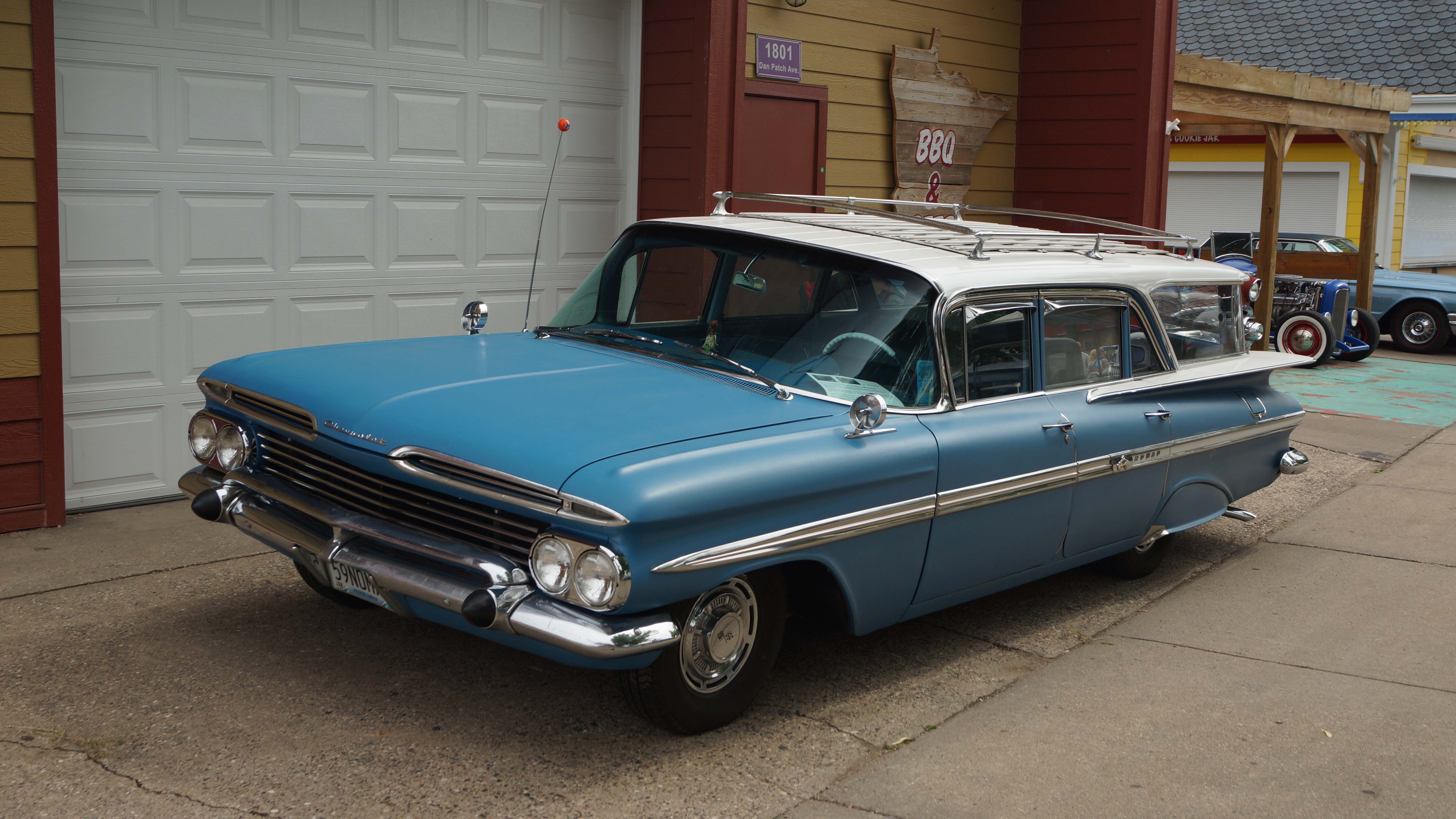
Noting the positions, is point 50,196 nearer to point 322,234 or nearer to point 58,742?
point 322,234

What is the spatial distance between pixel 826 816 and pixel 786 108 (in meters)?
6.40

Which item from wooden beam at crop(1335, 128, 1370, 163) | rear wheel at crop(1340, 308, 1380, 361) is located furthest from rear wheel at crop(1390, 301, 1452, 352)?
wooden beam at crop(1335, 128, 1370, 163)

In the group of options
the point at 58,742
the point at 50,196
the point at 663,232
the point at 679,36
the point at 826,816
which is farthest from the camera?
the point at 679,36

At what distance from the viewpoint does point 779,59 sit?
28.7ft

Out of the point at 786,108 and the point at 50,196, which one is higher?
the point at 786,108

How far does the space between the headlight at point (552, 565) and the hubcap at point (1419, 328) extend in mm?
16035

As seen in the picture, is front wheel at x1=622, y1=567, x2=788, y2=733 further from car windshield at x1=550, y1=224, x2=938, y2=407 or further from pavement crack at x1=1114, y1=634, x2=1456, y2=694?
pavement crack at x1=1114, y1=634, x2=1456, y2=694

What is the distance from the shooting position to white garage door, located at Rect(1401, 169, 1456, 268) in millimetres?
23375

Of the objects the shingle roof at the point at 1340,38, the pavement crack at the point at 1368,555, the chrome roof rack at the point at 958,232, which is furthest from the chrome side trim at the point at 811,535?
the shingle roof at the point at 1340,38

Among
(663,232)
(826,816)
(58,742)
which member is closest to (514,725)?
(826,816)

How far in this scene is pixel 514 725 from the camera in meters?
3.81

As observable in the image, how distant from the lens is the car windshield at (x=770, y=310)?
4234mm

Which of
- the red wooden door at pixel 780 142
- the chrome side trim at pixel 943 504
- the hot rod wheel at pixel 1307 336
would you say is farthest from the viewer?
the hot rod wheel at pixel 1307 336

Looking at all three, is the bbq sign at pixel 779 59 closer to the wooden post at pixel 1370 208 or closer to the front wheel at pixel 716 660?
the front wheel at pixel 716 660
